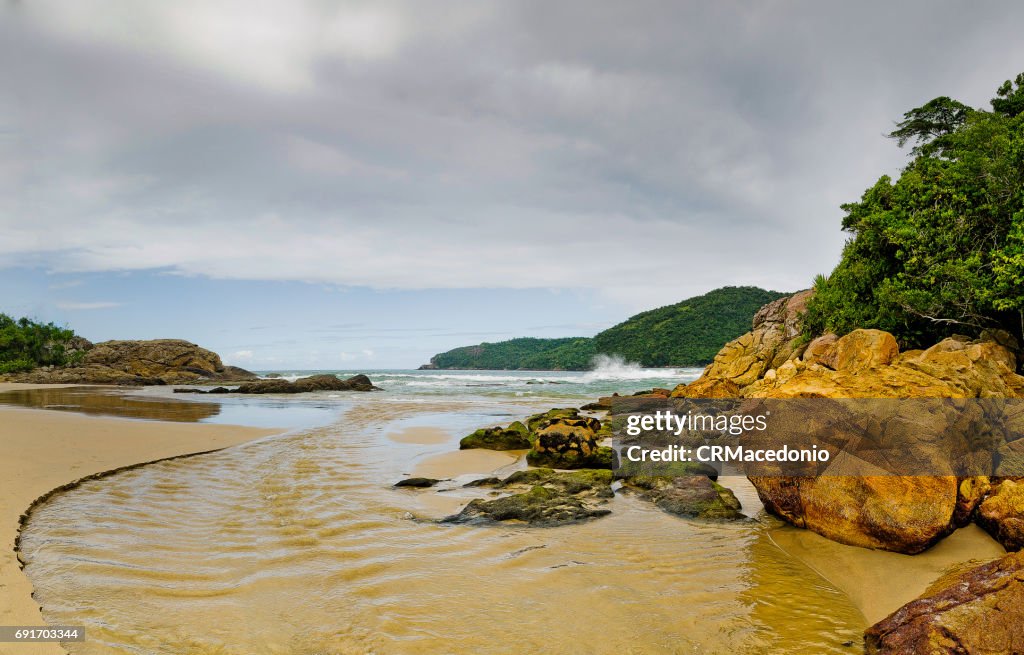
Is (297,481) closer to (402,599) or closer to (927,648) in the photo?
(402,599)

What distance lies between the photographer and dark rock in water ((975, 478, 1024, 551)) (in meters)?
5.70

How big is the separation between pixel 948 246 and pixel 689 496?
12647 mm

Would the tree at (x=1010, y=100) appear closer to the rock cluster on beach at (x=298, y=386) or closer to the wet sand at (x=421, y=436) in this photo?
the wet sand at (x=421, y=436)

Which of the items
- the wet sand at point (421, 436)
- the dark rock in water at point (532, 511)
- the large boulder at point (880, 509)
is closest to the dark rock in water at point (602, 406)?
the wet sand at point (421, 436)

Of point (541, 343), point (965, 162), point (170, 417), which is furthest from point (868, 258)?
point (541, 343)

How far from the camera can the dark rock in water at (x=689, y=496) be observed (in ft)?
27.1

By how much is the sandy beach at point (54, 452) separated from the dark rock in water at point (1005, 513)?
909cm

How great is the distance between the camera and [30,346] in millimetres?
66438

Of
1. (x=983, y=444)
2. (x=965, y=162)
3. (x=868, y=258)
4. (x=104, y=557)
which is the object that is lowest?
(x=104, y=557)

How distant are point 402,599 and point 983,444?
25.1 ft

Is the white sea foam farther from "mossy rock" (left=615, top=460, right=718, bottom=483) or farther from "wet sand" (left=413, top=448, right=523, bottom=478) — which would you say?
"mossy rock" (left=615, top=460, right=718, bottom=483)

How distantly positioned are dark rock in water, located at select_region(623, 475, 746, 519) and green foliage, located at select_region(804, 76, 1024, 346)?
33.2ft

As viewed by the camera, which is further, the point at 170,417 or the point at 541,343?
the point at 541,343

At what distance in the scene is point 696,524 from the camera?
791 cm
